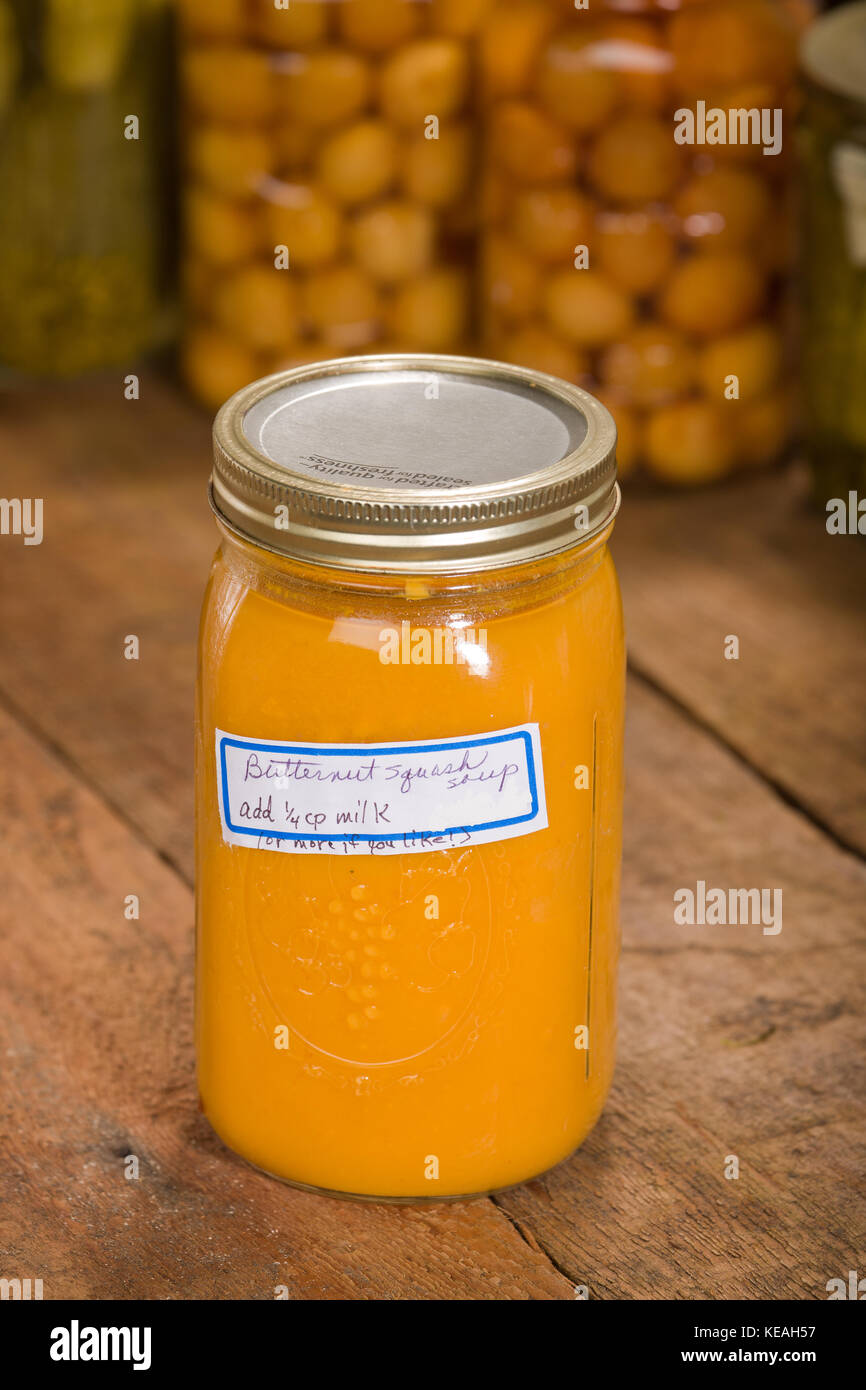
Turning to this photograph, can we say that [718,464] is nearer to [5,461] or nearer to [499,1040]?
[5,461]

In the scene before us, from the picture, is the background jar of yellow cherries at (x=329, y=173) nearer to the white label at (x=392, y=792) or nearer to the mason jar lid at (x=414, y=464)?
the mason jar lid at (x=414, y=464)

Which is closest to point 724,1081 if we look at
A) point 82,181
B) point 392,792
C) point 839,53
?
point 392,792

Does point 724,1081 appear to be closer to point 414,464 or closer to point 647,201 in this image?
point 414,464

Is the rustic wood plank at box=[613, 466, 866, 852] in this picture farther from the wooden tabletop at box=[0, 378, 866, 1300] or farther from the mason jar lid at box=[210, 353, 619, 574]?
the mason jar lid at box=[210, 353, 619, 574]

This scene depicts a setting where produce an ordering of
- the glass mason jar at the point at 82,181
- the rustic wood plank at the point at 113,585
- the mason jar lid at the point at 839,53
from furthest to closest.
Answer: the glass mason jar at the point at 82,181, the mason jar lid at the point at 839,53, the rustic wood plank at the point at 113,585

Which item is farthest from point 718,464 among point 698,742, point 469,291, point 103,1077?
point 103,1077

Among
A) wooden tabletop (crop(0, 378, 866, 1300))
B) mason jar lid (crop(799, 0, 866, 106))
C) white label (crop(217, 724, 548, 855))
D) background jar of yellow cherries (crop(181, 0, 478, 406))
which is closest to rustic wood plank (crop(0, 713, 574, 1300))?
wooden tabletop (crop(0, 378, 866, 1300))

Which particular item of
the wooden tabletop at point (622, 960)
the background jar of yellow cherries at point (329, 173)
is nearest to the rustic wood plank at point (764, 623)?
the wooden tabletop at point (622, 960)
